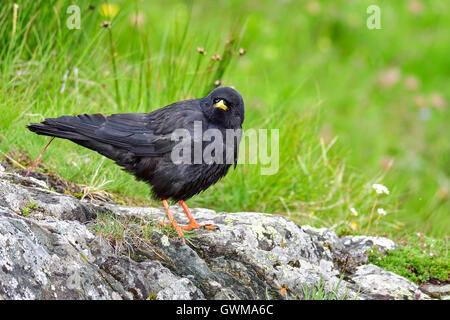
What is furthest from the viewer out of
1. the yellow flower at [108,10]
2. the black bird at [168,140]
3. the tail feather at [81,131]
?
the yellow flower at [108,10]

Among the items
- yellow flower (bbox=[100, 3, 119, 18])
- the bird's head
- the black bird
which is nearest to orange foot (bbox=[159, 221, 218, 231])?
the black bird

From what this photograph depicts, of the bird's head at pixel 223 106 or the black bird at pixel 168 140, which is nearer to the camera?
the black bird at pixel 168 140

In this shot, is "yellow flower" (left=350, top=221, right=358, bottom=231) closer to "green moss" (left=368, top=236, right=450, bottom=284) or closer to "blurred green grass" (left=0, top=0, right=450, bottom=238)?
"blurred green grass" (left=0, top=0, right=450, bottom=238)

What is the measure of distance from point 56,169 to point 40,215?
123 centimetres

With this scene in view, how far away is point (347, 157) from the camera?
577 centimetres

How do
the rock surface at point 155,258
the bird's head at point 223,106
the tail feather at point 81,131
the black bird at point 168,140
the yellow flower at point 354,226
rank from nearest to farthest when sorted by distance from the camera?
the rock surface at point 155,258 → the tail feather at point 81,131 → the black bird at point 168,140 → the bird's head at point 223,106 → the yellow flower at point 354,226

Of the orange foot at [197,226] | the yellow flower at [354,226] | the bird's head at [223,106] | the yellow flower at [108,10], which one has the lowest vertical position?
the yellow flower at [354,226]

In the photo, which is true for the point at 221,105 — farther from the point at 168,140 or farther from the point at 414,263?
the point at 414,263

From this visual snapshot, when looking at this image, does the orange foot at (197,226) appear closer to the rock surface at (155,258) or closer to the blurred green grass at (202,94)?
the rock surface at (155,258)

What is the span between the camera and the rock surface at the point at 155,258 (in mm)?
2672

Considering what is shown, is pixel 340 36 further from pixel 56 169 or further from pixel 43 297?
pixel 43 297

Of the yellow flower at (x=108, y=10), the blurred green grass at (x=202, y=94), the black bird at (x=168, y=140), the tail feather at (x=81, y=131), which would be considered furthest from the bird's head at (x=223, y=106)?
the yellow flower at (x=108, y=10)

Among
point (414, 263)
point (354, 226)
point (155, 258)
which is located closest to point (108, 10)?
point (354, 226)
